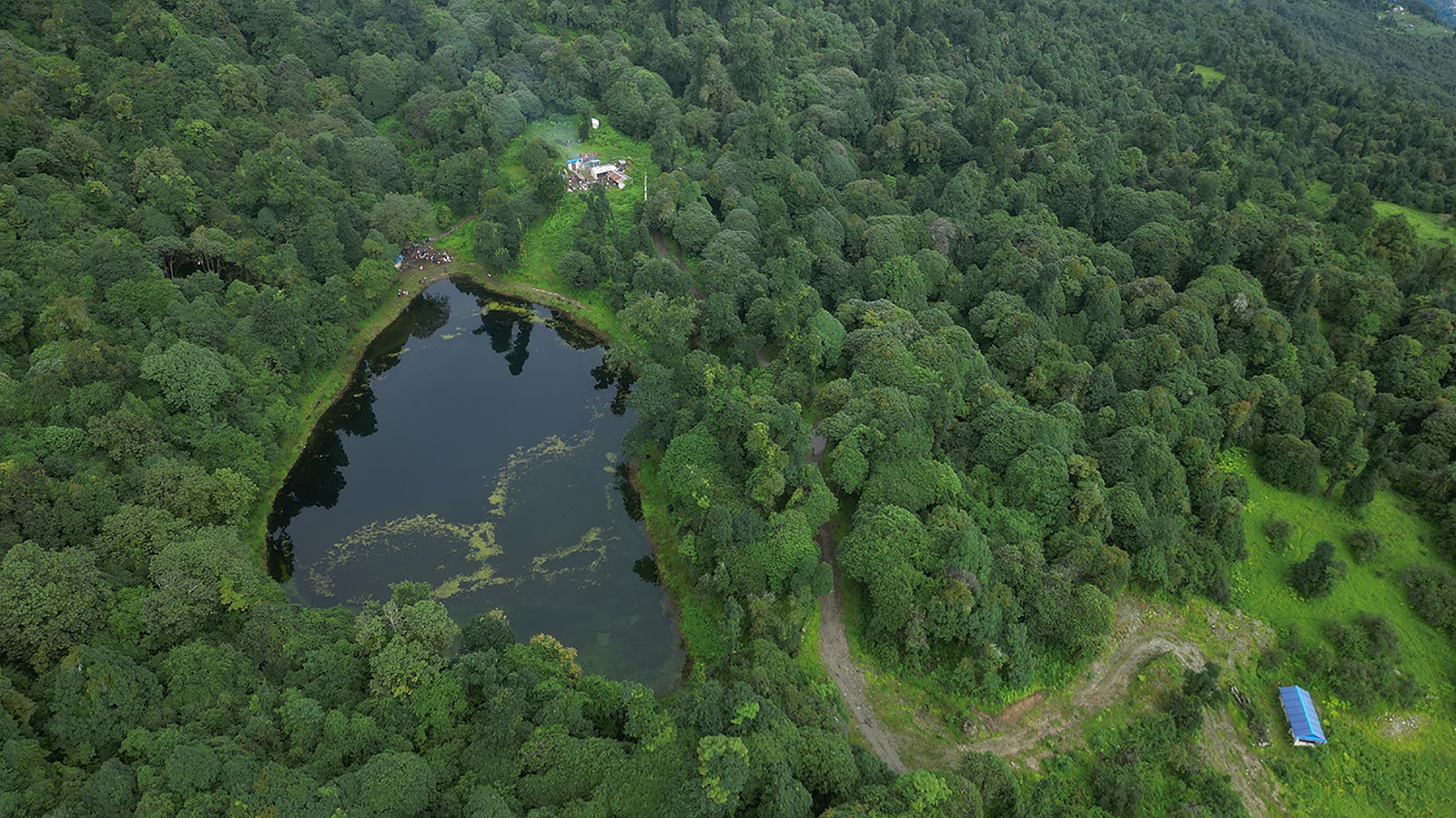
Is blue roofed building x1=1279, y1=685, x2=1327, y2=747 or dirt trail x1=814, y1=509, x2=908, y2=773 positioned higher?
blue roofed building x1=1279, y1=685, x2=1327, y2=747

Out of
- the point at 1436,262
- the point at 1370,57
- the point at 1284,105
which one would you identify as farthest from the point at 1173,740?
the point at 1370,57

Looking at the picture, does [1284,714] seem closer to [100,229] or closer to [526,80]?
[100,229]

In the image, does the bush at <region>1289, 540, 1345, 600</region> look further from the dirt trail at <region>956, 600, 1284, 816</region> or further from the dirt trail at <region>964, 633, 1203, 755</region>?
the dirt trail at <region>964, 633, 1203, 755</region>

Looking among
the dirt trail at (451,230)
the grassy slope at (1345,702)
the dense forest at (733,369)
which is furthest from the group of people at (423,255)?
the grassy slope at (1345,702)

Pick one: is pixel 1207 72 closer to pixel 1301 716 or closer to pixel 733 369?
pixel 733 369

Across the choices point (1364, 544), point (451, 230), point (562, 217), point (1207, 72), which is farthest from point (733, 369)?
point (1207, 72)

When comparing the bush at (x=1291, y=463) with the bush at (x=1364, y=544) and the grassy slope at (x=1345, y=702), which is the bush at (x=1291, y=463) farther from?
the bush at (x=1364, y=544)

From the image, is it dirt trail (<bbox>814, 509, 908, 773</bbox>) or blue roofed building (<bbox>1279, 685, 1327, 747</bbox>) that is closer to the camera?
dirt trail (<bbox>814, 509, 908, 773</bbox>)

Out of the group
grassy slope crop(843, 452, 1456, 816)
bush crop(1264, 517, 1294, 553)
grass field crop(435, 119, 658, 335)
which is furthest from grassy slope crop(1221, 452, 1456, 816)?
grass field crop(435, 119, 658, 335)
